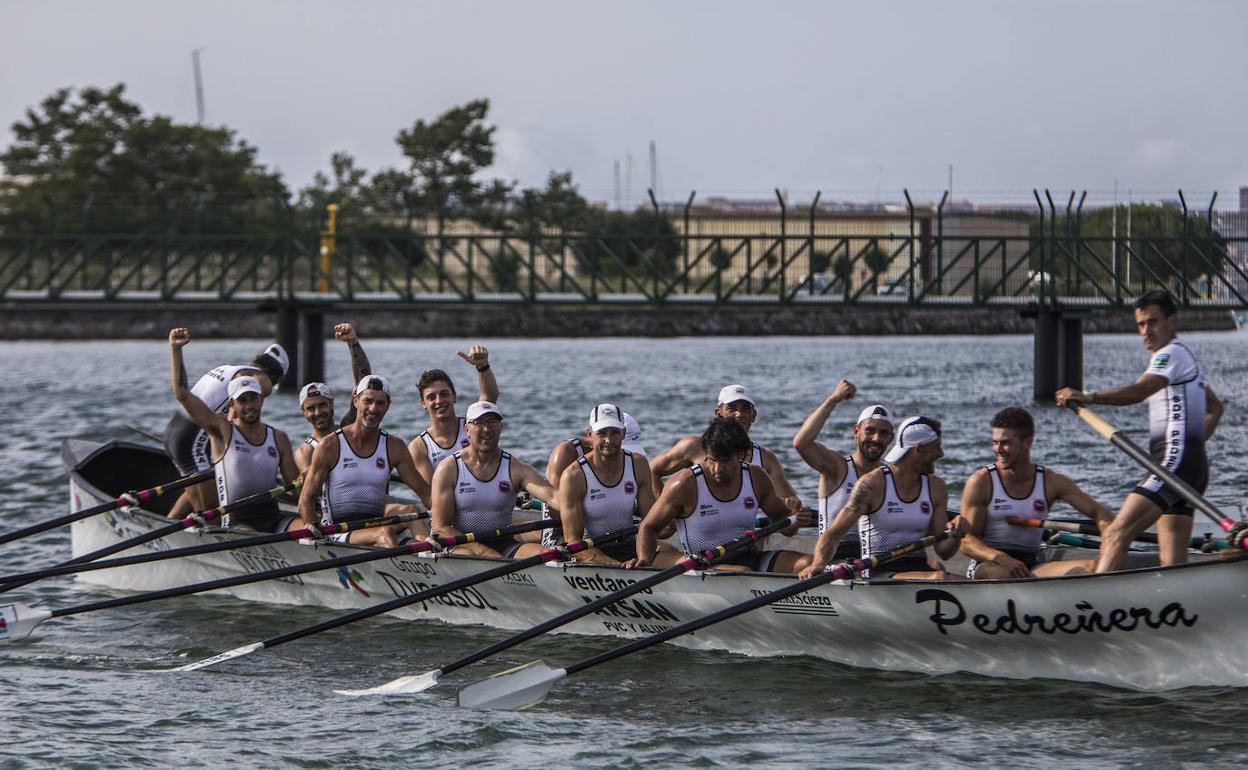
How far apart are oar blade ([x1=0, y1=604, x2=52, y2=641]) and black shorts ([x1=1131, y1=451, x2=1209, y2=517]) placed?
919 cm

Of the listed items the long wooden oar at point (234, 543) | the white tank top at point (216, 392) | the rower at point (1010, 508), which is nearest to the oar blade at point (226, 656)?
the long wooden oar at point (234, 543)

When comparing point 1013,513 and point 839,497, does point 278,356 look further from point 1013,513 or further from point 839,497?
point 1013,513

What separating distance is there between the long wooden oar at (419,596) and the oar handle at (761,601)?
1.32 meters

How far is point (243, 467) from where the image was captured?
49.8 ft

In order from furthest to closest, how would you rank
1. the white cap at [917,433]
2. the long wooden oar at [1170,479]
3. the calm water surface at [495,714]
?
the white cap at [917,433] → the calm water surface at [495,714] → the long wooden oar at [1170,479]

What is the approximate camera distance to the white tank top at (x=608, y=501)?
13.1 metres

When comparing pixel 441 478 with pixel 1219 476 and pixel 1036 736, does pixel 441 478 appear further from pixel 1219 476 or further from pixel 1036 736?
pixel 1219 476

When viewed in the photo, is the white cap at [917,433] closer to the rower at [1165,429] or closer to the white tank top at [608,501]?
the rower at [1165,429]

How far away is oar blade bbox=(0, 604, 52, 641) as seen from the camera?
13664mm

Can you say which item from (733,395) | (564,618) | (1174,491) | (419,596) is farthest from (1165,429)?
(419,596)

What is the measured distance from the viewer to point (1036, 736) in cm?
1084

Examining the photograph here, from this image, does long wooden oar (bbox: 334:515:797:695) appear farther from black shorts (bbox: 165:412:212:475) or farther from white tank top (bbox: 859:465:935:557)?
black shorts (bbox: 165:412:212:475)

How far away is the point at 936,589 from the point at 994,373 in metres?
40.8

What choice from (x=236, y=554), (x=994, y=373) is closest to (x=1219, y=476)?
(x=236, y=554)
